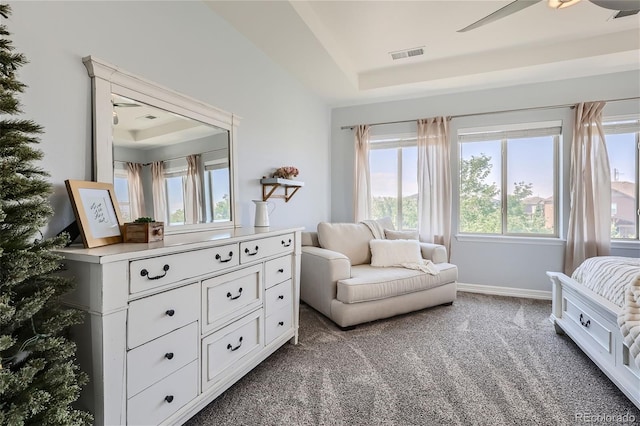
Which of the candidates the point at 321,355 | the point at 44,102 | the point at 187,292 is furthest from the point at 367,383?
the point at 44,102

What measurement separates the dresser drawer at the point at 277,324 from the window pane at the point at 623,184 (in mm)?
3668

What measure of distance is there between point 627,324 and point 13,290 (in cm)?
255

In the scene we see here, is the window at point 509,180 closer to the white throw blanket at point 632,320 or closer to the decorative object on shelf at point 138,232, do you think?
the white throw blanket at point 632,320

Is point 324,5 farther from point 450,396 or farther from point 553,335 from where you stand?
Result: point 553,335

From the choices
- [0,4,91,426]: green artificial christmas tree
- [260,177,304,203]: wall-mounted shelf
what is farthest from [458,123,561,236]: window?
[0,4,91,426]: green artificial christmas tree

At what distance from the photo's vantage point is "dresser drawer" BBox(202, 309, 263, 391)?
1.49 metres

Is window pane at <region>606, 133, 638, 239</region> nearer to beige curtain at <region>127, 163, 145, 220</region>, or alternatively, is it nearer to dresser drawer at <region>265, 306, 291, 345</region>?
dresser drawer at <region>265, 306, 291, 345</region>

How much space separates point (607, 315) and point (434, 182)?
2.28 m

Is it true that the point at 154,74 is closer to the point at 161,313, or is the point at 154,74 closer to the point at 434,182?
the point at 161,313

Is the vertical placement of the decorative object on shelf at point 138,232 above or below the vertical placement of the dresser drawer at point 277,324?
above

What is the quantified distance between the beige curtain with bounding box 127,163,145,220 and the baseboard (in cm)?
361

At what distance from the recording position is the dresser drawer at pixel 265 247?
1.73 m

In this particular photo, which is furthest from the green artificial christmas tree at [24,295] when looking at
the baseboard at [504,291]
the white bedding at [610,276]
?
the baseboard at [504,291]

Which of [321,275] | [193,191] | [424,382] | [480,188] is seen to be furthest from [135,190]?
[480,188]
